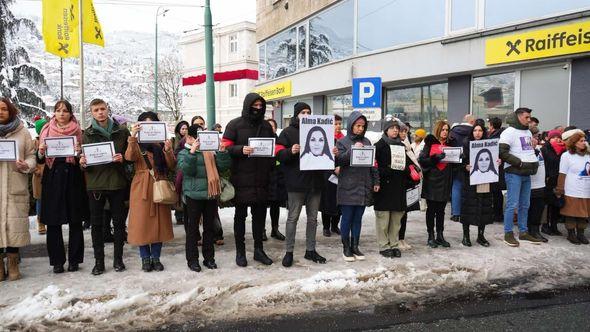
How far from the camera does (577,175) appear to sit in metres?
7.78

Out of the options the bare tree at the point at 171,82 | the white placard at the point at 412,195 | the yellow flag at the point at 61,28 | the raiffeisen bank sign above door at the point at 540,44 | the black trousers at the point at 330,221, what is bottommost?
the black trousers at the point at 330,221

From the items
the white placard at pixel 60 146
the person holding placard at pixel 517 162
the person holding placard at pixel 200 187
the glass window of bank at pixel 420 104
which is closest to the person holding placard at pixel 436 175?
the person holding placard at pixel 517 162

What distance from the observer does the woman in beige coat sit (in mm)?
5426

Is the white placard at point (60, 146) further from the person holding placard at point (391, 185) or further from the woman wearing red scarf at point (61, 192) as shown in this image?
the person holding placard at point (391, 185)

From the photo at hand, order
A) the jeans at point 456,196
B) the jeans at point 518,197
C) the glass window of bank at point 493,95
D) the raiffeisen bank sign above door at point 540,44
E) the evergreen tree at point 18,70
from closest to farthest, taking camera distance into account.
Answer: the jeans at point 518,197 < the jeans at point 456,196 < the raiffeisen bank sign above door at point 540,44 < the glass window of bank at point 493,95 < the evergreen tree at point 18,70

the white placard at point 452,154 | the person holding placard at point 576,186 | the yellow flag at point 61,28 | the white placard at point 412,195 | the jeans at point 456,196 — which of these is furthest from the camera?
the yellow flag at point 61,28

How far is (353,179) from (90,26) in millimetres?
12194

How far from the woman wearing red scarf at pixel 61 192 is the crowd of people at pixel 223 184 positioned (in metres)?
0.01

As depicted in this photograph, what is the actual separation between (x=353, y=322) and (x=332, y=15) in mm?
A: 17681

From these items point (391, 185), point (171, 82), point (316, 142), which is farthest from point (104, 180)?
point (171, 82)

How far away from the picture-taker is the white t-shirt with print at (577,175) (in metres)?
7.75

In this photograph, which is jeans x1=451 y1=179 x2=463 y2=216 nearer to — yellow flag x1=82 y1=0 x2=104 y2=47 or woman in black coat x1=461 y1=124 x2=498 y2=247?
woman in black coat x1=461 y1=124 x2=498 y2=247

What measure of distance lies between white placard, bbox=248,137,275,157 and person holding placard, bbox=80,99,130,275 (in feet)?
5.28

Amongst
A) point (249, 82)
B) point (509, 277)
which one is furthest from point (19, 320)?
point (249, 82)
